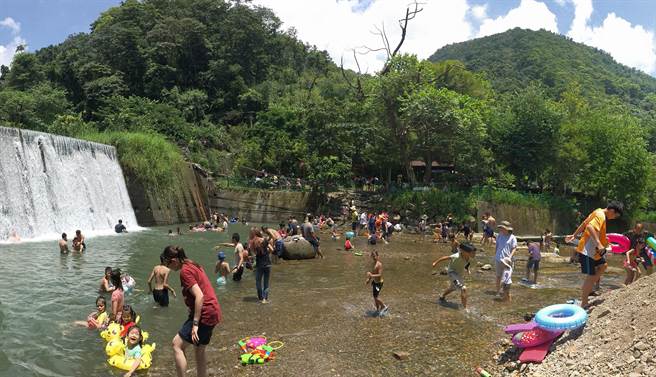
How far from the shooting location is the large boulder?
666 inches

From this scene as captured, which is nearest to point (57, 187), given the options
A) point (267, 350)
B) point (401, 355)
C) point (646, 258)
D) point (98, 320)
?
point (98, 320)

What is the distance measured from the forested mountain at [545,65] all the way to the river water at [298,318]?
65.0m

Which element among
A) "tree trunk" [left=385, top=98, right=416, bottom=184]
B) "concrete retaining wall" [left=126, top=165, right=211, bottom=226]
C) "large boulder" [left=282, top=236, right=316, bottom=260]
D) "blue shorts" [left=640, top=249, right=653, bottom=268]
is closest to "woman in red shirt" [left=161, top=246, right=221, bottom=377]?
"blue shorts" [left=640, top=249, right=653, bottom=268]

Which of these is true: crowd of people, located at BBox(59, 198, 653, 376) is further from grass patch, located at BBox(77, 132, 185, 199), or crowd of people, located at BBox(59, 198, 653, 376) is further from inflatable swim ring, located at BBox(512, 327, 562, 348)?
grass patch, located at BBox(77, 132, 185, 199)

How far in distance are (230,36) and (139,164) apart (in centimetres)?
3436

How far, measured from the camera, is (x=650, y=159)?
36.0 meters

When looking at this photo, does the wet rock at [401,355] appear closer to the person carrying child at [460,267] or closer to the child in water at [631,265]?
the person carrying child at [460,267]

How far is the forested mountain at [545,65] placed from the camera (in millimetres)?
79562

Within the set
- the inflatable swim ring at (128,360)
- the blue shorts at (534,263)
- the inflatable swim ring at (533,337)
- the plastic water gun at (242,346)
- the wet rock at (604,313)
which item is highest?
the inflatable swim ring at (128,360)

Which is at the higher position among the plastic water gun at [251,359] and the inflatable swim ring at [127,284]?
the inflatable swim ring at [127,284]

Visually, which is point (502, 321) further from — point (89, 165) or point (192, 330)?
point (89, 165)

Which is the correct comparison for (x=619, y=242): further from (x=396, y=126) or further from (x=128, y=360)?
(x=396, y=126)

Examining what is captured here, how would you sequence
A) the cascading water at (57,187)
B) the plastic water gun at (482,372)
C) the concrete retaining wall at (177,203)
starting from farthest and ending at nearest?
the concrete retaining wall at (177,203) → the cascading water at (57,187) → the plastic water gun at (482,372)

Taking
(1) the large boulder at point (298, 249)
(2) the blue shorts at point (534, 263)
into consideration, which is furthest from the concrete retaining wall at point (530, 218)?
(2) the blue shorts at point (534, 263)
